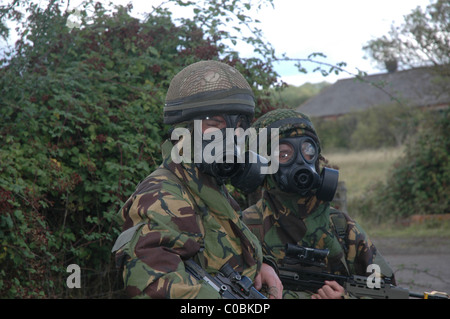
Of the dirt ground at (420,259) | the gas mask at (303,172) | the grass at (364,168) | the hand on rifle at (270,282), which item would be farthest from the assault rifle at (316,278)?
the grass at (364,168)

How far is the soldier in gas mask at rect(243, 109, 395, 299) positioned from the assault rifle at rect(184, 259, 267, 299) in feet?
3.76

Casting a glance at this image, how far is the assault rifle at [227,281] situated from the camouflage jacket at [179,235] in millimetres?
45

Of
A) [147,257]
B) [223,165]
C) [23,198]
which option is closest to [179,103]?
[223,165]

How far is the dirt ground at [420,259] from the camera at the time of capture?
832 centimetres

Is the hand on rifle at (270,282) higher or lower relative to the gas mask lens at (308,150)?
lower

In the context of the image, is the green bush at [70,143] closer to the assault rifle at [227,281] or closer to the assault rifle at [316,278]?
the assault rifle at [316,278]

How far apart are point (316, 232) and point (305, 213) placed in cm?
14

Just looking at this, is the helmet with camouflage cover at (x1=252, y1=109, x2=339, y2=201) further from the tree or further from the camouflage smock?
the tree

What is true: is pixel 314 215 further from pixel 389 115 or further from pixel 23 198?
pixel 389 115

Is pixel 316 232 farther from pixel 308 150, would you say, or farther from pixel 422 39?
pixel 422 39

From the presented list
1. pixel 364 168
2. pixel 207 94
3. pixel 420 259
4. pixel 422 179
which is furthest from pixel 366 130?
pixel 207 94

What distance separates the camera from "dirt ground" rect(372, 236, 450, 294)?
8.32m

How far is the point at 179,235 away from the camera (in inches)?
88.3

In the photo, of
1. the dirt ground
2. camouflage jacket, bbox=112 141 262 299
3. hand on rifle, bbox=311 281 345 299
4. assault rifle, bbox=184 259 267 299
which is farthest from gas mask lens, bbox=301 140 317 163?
the dirt ground
